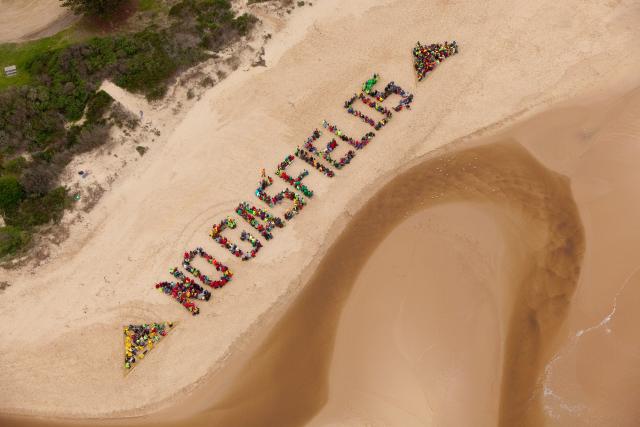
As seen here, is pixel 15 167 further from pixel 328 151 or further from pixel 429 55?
pixel 429 55

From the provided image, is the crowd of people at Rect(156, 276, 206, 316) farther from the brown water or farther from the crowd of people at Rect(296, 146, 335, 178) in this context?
the crowd of people at Rect(296, 146, 335, 178)

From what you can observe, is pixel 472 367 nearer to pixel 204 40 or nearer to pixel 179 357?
pixel 179 357

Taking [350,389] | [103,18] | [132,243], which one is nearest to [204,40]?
[103,18]

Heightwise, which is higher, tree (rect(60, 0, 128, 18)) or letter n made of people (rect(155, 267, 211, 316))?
tree (rect(60, 0, 128, 18))

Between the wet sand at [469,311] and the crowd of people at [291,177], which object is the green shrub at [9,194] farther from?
the crowd of people at [291,177]

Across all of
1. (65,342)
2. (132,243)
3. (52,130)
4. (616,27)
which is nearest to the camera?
(65,342)

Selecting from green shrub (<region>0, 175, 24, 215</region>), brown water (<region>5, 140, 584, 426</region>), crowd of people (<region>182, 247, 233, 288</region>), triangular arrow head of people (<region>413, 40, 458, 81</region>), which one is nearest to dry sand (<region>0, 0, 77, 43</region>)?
green shrub (<region>0, 175, 24, 215</region>)
